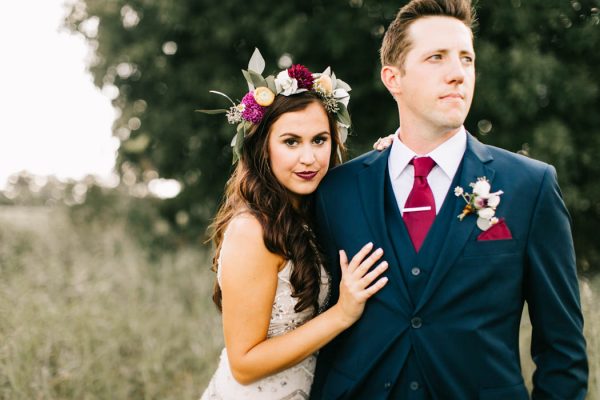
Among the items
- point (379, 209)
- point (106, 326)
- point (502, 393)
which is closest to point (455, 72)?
point (379, 209)

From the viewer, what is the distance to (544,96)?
6.22 meters

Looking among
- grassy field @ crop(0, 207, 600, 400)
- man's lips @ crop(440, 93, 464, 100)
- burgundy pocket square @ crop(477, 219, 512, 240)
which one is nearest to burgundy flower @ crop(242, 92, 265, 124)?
man's lips @ crop(440, 93, 464, 100)

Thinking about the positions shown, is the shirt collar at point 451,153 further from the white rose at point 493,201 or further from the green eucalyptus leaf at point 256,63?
the green eucalyptus leaf at point 256,63

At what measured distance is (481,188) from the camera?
87.4 inches

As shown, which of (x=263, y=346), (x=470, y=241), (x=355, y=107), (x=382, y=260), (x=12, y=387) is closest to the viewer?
(x=470, y=241)

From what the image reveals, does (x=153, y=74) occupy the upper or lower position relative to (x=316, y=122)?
upper

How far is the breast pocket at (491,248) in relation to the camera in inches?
86.5

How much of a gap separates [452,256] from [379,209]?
1.19 ft

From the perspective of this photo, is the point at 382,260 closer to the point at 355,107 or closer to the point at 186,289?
the point at 355,107

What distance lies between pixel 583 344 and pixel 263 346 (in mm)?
1288

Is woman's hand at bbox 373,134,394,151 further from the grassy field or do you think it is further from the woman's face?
the grassy field

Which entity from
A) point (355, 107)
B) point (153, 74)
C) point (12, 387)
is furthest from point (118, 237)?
point (12, 387)

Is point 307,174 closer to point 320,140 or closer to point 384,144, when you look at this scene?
point 320,140

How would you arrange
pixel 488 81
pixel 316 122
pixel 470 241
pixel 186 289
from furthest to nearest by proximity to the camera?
pixel 186 289, pixel 488 81, pixel 316 122, pixel 470 241
